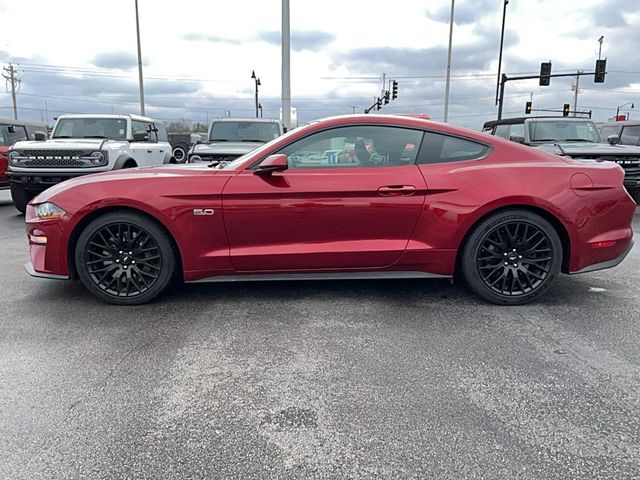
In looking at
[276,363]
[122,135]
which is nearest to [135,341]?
[276,363]

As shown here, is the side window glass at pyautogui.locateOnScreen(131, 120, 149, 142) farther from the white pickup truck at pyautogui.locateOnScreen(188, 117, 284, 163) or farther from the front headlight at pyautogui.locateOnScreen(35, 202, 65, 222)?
the front headlight at pyautogui.locateOnScreen(35, 202, 65, 222)

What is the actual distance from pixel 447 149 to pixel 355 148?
75cm

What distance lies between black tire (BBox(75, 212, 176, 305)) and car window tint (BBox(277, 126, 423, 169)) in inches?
49.0

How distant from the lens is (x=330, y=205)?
152 inches

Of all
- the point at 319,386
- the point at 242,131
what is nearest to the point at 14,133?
the point at 242,131

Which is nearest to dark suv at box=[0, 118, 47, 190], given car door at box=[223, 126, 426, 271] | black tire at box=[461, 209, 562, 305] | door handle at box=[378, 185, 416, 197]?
car door at box=[223, 126, 426, 271]

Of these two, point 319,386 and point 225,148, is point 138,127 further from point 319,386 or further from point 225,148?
point 319,386

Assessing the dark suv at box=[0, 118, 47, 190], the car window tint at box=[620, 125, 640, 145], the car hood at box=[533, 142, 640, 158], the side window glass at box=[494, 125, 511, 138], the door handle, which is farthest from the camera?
the car window tint at box=[620, 125, 640, 145]

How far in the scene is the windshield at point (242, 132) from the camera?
33.8ft

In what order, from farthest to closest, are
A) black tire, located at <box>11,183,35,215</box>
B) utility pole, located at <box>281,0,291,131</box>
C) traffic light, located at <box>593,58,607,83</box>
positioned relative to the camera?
traffic light, located at <box>593,58,607,83</box> → utility pole, located at <box>281,0,291,131</box> → black tire, located at <box>11,183,35,215</box>

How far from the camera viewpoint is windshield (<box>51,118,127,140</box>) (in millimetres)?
9633

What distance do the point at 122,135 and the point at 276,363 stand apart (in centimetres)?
807

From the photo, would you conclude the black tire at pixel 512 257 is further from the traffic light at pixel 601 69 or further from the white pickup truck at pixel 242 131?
the traffic light at pixel 601 69

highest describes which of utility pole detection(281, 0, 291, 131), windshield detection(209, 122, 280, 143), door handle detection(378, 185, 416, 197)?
utility pole detection(281, 0, 291, 131)
